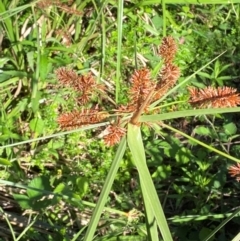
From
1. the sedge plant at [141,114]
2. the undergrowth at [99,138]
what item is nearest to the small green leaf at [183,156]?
the undergrowth at [99,138]

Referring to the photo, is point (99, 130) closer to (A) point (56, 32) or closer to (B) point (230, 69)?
(A) point (56, 32)

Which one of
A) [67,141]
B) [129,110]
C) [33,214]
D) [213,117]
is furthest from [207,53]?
[129,110]

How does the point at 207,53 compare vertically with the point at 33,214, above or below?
above

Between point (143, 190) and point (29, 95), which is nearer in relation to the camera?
point (143, 190)

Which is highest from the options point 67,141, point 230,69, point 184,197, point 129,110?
point 129,110

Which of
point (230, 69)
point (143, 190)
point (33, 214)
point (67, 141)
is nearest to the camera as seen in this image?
point (143, 190)

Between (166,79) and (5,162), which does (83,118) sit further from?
(5,162)
